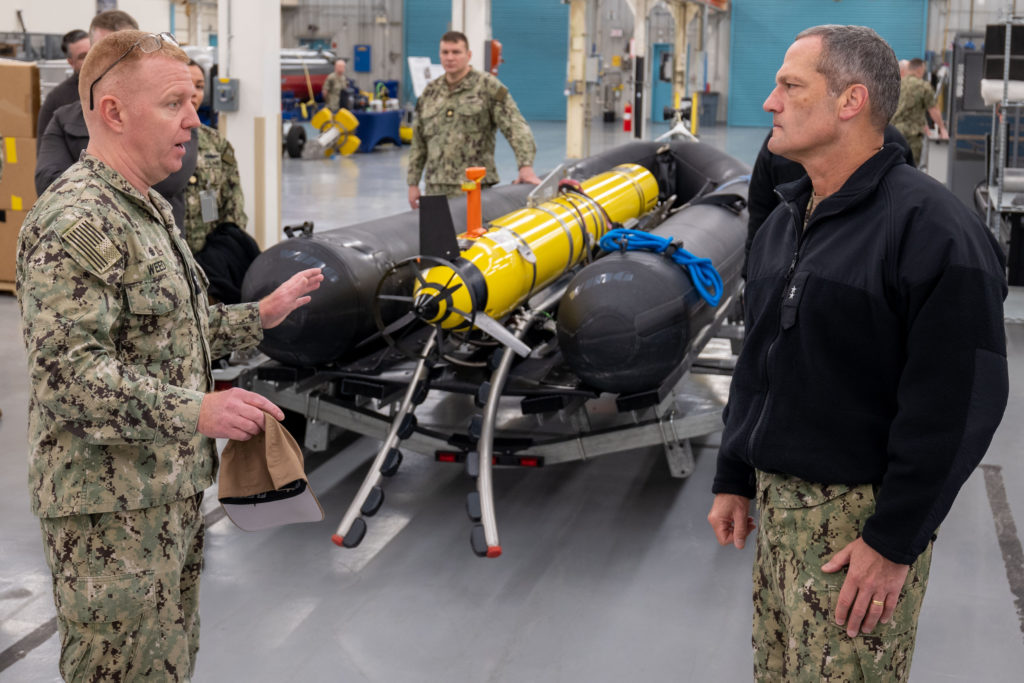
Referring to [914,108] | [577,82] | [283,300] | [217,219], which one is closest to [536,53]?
[577,82]

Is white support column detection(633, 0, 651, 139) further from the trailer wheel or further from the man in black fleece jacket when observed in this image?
the man in black fleece jacket

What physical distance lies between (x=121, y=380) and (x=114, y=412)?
57mm

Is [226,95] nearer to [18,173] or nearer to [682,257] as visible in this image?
[18,173]

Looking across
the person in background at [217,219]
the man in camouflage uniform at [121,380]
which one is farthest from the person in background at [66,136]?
the man in camouflage uniform at [121,380]

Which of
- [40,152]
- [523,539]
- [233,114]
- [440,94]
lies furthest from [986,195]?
[40,152]

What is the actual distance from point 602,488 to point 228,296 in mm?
1943

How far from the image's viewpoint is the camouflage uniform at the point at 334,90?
1952 cm

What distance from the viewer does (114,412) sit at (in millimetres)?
1829

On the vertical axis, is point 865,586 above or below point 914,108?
below

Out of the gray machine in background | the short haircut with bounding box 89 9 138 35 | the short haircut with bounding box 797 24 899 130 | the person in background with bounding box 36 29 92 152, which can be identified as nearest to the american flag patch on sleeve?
the short haircut with bounding box 797 24 899 130

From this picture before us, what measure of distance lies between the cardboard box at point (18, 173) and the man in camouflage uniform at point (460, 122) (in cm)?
274

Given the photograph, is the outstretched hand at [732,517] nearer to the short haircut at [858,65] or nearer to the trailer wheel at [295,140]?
the short haircut at [858,65]

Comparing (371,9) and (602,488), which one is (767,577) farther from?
(371,9)

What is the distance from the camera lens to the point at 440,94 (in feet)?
22.9
